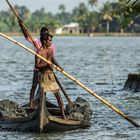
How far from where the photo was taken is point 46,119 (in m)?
16.0

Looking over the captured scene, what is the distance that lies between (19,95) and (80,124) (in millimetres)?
9697

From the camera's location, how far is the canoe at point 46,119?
1597cm

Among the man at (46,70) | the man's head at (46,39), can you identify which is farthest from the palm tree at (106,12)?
the man's head at (46,39)

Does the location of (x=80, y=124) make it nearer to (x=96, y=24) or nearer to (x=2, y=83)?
(x=2, y=83)

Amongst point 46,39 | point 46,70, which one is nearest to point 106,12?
point 46,70

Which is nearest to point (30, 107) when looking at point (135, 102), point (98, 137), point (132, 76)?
point (98, 137)

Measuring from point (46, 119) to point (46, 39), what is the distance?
1964mm

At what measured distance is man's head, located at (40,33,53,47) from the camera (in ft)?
52.8

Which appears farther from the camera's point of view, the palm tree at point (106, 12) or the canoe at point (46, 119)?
the palm tree at point (106, 12)

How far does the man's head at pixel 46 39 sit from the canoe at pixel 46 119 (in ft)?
4.53

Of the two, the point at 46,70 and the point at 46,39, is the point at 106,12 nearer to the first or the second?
the point at 46,70

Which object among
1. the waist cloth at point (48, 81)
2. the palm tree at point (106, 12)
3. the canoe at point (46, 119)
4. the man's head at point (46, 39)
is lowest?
the palm tree at point (106, 12)

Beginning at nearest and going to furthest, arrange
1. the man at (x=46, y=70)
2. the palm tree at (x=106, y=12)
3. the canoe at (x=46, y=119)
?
the canoe at (x=46, y=119) → the man at (x=46, y=70) → the palm tree at (x=106, y=12)

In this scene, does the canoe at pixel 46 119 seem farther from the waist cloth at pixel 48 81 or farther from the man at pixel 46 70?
the waist cloth at pixel 48 81
